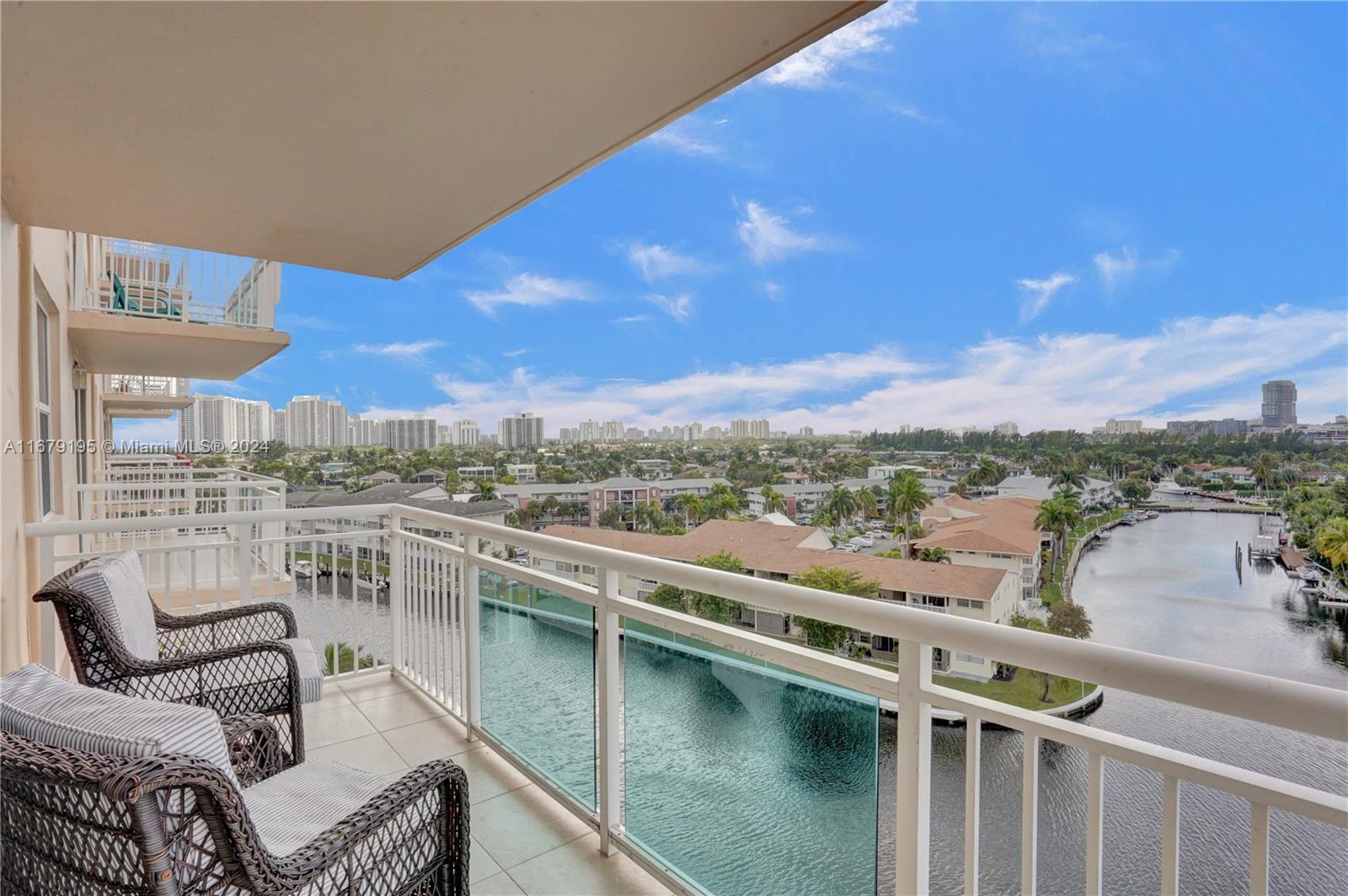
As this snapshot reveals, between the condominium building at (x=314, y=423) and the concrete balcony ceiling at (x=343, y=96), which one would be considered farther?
the condominium building at (x=314, y=423)

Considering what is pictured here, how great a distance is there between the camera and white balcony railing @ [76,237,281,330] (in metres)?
5.52

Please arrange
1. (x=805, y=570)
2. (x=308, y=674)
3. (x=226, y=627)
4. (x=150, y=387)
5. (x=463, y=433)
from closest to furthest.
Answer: (x=805, y=570) → (x=308, y=674) → (x=226, y=627) → (x=463, y=433) → (x=150, y=387)

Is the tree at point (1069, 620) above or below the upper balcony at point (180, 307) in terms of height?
below

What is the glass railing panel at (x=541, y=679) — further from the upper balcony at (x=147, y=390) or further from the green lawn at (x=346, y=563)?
the upper balcony at (x=147, y=390)

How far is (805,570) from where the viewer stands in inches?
83.1

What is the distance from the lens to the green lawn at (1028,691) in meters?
1.27

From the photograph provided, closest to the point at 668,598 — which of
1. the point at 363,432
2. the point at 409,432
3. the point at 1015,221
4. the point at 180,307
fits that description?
the point at 1015,221

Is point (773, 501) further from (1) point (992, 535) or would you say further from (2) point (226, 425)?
(2) point (226, 425)

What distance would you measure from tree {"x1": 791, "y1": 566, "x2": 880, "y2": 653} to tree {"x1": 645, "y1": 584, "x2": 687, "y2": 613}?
395 millimetres

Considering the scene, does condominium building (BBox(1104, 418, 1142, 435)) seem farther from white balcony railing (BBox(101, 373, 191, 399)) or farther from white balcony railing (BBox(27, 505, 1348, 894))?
white balcony railing (BBox(101, 373, 191, 399))

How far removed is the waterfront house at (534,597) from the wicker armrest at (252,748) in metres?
0.38

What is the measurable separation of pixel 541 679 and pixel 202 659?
1.24 meters

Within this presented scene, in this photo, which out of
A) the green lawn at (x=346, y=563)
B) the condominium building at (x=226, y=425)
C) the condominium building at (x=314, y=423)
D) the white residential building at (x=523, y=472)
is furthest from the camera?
the condominium building at (x=226, y=425)

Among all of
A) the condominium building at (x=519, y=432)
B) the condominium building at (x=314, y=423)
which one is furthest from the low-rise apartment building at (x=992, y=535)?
the condominium building at (x=314, y=423)
